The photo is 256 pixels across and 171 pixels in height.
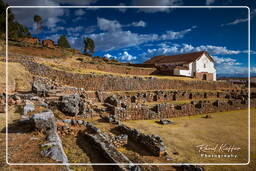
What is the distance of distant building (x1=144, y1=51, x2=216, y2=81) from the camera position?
128 ft

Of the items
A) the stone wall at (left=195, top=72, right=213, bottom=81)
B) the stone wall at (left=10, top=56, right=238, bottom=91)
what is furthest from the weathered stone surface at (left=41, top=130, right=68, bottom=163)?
the stone wall at (left=195, top=72, right=213, bottom=81)

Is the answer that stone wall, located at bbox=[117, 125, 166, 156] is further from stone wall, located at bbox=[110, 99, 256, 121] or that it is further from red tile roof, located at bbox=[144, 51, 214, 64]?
red tile roof, located at bbox=[144, 51, 214, 64]

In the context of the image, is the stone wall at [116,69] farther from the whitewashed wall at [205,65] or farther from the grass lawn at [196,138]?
the grass lawn at [196,138]

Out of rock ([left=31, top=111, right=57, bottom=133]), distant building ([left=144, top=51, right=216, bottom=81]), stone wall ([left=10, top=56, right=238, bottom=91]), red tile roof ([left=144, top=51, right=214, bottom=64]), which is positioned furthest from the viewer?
red tile roof ([left=144, top=51, right=214, bottom=64])

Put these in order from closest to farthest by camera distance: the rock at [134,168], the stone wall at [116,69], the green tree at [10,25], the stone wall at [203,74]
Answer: the rock at [134,168] → the green tree at [10,25] → the stone wall at [116,69] → the stone wall at [203,74]

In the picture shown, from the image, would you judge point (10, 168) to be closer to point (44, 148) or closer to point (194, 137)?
point (44, 148)

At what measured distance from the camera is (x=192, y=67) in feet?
134

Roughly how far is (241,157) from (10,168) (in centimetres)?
1015

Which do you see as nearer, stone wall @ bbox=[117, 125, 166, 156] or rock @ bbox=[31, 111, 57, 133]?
rock @ bbox=[31, 111, 57, 133]

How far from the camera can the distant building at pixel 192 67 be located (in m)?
39.1

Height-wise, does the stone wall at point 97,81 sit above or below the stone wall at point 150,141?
above

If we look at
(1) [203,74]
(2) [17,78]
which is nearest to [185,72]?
(1) [203,74]

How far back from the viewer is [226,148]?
29.8 feet

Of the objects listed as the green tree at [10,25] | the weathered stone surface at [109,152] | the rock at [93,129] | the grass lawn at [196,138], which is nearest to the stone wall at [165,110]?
the grass lawn at [196,138]
